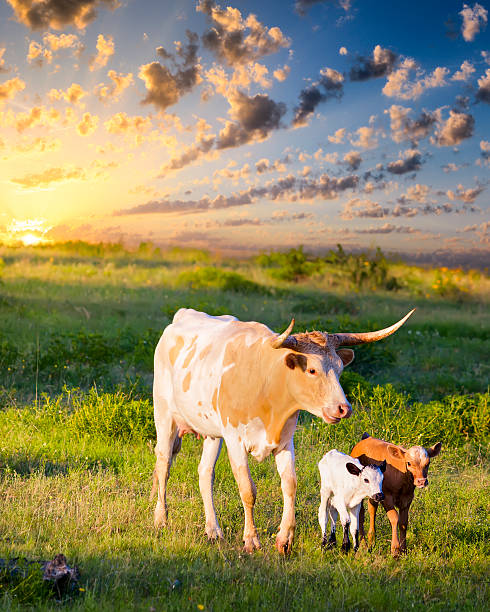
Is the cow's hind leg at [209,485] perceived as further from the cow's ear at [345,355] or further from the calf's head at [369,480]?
the cow's ear at [345,355]

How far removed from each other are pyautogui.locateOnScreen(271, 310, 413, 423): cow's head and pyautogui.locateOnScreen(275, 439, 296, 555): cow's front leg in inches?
23.0

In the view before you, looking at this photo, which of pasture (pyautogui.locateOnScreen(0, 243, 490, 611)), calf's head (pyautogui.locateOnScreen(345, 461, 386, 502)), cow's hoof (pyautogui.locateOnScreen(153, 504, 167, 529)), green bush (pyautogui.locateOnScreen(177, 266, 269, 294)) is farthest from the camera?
green bush (pyautogui.locateOnScreen(177, 266, 269, 294))

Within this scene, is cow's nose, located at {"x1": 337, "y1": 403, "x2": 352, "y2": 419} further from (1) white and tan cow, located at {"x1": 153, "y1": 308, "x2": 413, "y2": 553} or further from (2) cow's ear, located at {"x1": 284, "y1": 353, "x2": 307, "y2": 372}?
(2) cow's ear, located at {"x1": 284, "y1": 353, "x2": 307, "y2": 372}

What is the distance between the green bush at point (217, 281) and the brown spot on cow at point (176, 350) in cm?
1840

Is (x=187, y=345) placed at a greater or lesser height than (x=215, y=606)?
greater

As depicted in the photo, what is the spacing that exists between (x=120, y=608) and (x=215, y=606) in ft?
2.06

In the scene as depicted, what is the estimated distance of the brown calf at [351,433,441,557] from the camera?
5.04 meters

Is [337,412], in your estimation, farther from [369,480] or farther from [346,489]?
[346,489]

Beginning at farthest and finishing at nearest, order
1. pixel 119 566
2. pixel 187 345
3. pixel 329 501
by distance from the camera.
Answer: pixel 187 345 → pixel 329 501 → pixel 119 566

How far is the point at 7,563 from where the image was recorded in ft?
14.6

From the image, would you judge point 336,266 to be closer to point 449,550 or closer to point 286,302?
point 286,302

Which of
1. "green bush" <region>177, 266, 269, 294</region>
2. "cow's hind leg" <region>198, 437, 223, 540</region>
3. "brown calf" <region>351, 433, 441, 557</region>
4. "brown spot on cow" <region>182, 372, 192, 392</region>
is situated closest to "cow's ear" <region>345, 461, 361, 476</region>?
"brown calf" <region>351, 433, 441, 557</region>

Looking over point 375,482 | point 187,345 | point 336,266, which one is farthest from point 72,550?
point 336,266

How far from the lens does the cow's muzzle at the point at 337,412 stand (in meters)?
4.39
